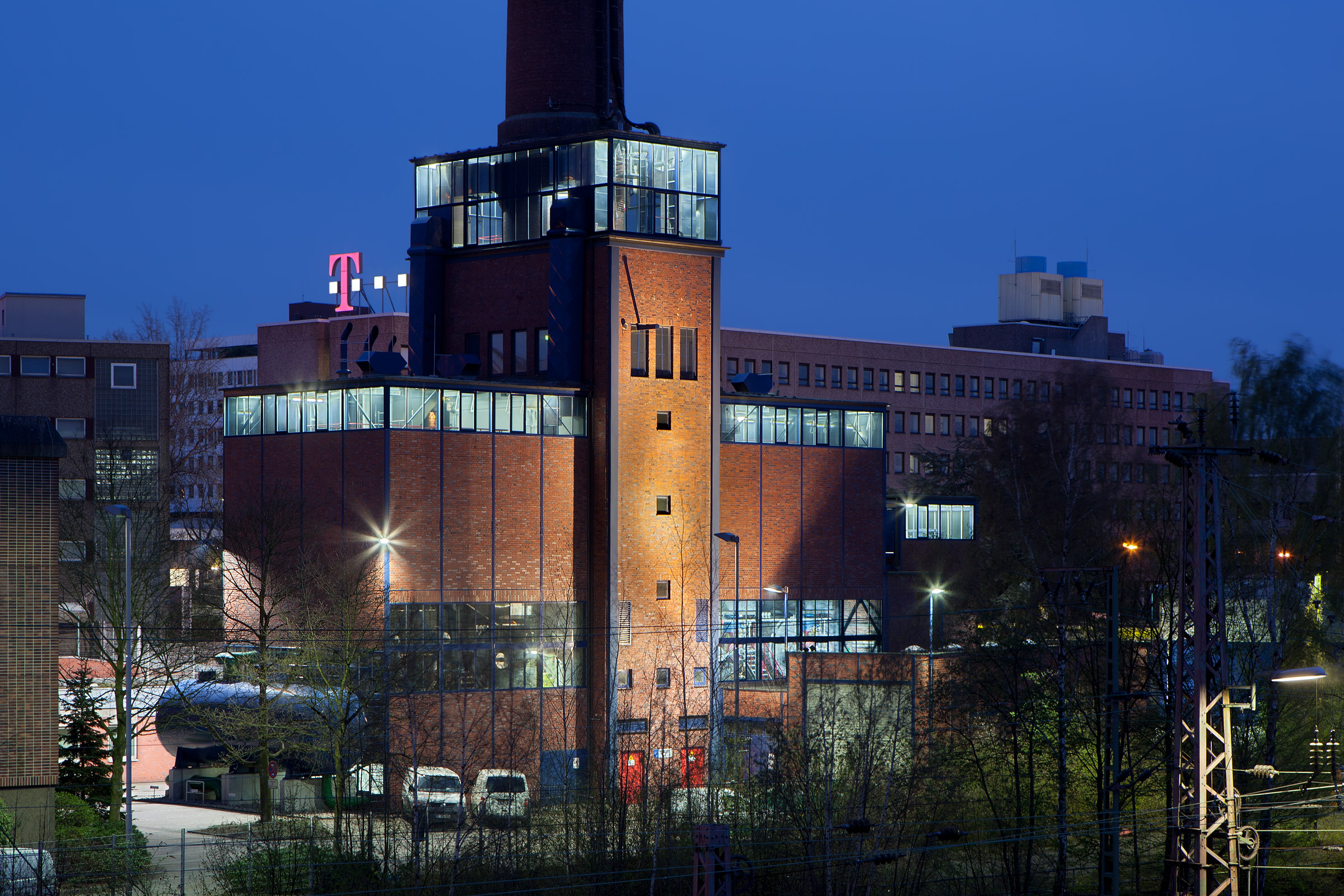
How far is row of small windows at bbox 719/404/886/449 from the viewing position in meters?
68.1

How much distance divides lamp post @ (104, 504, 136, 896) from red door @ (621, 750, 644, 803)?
13.6m

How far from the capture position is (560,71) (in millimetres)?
66562

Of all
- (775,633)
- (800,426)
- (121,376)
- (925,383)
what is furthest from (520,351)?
(925,383)

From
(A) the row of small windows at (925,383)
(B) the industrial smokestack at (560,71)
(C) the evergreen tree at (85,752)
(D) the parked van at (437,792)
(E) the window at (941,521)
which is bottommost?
(D) the parked van at (437,792)

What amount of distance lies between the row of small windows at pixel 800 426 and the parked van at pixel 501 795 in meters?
16.8

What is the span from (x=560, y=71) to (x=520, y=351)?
10.9 m

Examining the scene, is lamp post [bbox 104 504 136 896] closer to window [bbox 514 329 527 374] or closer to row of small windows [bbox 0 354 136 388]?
window [bbox 514 329 527 374]

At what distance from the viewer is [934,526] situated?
84.9 meters

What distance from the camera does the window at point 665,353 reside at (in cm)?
6412

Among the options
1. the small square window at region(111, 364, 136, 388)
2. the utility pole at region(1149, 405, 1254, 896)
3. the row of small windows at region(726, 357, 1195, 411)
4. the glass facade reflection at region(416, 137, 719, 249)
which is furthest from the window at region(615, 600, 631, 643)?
the row of small windows at region(726, 357, 1195, 411)

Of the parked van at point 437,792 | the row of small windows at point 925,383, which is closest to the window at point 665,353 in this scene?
the parked van at point 437,792

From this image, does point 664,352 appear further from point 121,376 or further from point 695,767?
point 121,376

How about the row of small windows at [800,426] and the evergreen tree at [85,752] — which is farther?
the row of small windows at [800,426]

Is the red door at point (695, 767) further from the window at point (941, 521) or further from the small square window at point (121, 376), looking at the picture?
the small square window at point (121, 376)
